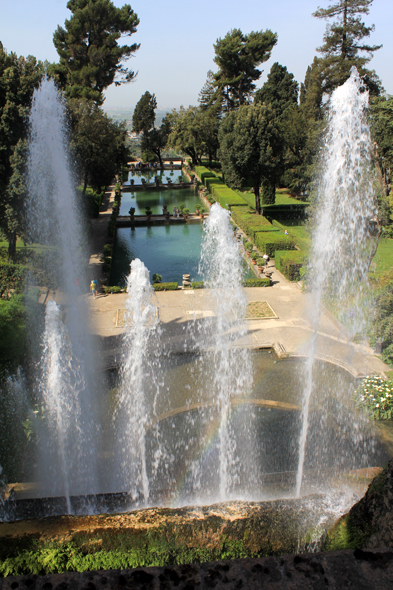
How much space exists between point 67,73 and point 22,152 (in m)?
29.7

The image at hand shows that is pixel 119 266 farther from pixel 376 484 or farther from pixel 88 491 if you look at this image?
pixel 376 484

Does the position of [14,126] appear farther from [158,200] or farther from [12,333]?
[158,200]

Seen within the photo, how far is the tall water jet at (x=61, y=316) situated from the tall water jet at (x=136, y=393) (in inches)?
26.3

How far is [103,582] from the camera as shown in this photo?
222cm

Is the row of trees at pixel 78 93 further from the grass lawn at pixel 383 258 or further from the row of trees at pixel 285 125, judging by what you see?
the grass lawn at pixel 383 258

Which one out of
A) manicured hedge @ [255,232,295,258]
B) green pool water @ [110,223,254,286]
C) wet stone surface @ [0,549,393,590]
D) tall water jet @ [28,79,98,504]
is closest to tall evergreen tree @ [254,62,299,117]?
green pool water @ [110,223,254,286]

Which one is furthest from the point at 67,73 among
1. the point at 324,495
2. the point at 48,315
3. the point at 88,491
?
the point at 324,495

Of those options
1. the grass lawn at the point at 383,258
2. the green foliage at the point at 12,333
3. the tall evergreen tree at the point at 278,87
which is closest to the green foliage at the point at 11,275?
the green foliage at the point at 12,333

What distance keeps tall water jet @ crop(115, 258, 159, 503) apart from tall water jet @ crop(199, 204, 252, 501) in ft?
5.63

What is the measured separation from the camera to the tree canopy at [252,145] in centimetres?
2939

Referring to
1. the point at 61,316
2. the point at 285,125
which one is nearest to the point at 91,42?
the point at 285,125

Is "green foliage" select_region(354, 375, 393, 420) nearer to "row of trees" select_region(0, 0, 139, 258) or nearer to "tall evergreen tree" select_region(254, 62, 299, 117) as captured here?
"row of trees" select_region(0, 0, 139, 258)

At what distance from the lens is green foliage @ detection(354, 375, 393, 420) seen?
10750mm

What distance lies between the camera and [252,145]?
29.5 m
